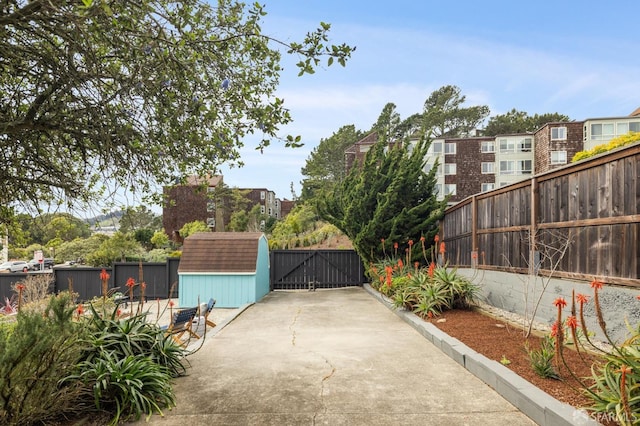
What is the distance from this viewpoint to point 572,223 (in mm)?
5996

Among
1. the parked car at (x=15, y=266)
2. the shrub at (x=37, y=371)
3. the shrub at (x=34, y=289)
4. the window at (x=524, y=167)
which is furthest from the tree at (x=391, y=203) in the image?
the parked car at (x=15, y=266)

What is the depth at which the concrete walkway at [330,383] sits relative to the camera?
3.52 meters

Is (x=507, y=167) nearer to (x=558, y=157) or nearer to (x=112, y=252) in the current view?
(x=558, y=157)

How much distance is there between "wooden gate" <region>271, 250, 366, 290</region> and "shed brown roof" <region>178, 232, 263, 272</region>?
320 cm

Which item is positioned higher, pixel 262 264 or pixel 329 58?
pixel 329 58

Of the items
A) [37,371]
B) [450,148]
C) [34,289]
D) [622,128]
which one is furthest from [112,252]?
[622,128]

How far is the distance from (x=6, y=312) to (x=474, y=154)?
40.4 metres

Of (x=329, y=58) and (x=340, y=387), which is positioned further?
(x=340, y=387)

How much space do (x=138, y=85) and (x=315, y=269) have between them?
13.3 m

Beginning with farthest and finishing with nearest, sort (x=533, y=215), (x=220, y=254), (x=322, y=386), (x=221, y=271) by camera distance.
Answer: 1. (x=220, y=254)
2. (x=221, y=271)
3. (x=533, y=215)
4. (x=322, y=386)

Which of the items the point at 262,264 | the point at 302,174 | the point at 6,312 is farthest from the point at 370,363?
the point at 302,174

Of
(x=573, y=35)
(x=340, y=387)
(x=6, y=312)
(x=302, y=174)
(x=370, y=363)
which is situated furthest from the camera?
(x=302, y=174)

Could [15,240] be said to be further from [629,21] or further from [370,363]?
[629,21]

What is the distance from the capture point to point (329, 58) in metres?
3.68
